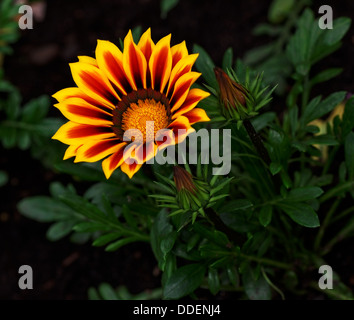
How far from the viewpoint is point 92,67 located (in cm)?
115

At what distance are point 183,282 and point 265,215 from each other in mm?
250

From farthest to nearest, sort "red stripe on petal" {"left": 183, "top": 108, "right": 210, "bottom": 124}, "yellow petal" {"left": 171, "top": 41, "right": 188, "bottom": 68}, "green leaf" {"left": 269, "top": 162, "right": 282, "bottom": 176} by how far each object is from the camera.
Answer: "green leaf" {"left": 269, "top": 162, "right": 282, "bottom": 176} → "yellow petal" {"left": 171, "top": 41, "right": 188, "bottom": 68} → "red stripe on petal" {"left": 183, "top": 108, "right": 210, "bottom": 124}

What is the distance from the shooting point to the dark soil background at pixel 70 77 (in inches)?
77.7

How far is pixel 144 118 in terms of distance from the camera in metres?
1.22

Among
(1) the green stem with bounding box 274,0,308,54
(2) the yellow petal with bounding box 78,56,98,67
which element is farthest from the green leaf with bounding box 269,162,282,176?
(1) the green stem with bounding box 274,0,308,54

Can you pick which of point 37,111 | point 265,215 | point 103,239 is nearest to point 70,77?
point 37,111

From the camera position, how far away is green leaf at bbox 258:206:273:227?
1.31 meters

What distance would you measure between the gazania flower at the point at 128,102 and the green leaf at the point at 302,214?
381mm

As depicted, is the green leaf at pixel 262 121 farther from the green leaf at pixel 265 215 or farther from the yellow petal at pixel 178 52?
the yellow petal at pixel 178 52

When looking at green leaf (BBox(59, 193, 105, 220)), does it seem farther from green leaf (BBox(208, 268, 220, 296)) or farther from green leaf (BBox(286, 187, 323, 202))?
green leaf (BBox(286, 187, 323, 202))

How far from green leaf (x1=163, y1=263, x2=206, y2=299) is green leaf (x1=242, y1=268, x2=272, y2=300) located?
15 centimetres
